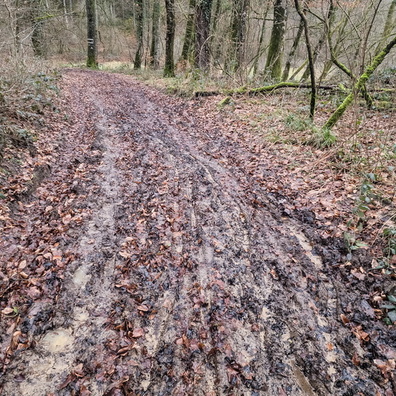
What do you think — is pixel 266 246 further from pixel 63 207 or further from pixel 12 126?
pixel 12 126

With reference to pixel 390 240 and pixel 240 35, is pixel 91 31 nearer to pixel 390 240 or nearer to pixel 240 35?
pixel 240 35

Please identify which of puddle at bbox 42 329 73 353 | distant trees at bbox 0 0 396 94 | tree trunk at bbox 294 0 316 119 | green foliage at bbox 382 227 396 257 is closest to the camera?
puddle at bbox 42 329 73 353

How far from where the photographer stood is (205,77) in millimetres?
11000

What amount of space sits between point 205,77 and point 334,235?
942cm

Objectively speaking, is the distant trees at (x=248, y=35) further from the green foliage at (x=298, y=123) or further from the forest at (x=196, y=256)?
the forest at (x=196, y=256)

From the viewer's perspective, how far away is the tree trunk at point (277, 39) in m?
Answer: 10.1

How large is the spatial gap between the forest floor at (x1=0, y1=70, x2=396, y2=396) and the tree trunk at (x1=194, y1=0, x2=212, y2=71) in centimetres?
767

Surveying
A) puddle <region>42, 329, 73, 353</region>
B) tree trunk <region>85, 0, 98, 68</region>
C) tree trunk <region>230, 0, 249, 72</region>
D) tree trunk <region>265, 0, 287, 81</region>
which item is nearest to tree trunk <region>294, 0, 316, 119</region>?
tree trunk <region>230, 0, 249, 72</region>

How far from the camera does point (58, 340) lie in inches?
90.7

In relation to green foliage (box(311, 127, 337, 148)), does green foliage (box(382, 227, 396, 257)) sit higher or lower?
lower

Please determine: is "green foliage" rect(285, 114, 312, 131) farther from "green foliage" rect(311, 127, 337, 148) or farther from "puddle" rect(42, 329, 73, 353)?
"puddle" rect(42, 329, 73, 353)

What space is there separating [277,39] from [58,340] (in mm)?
12181

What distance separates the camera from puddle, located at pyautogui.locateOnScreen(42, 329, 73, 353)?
2.24 meters

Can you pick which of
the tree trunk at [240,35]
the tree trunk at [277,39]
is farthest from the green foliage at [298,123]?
the tree trunk at [240,35]
